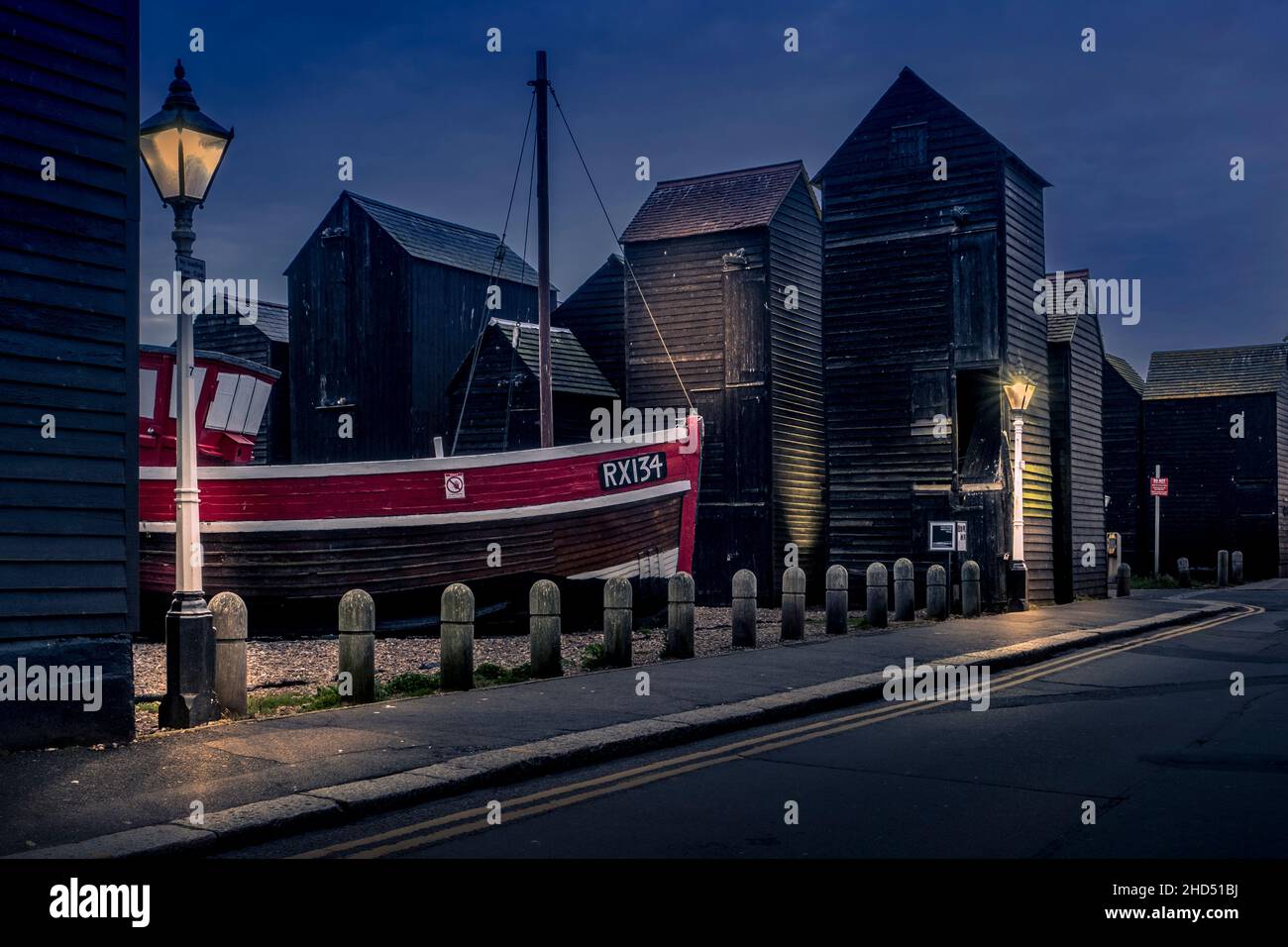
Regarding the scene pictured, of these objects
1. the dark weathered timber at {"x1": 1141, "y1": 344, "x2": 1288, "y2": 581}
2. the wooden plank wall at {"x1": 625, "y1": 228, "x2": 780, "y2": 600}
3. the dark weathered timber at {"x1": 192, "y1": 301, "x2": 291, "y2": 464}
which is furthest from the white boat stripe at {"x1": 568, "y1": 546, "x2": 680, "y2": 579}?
the dark weathered timber at {"x1": 1141, "y1": 344, "x2": 1288, "y2": 581}

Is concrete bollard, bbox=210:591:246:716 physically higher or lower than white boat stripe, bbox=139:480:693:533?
lower

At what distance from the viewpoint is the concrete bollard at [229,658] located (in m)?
8.82

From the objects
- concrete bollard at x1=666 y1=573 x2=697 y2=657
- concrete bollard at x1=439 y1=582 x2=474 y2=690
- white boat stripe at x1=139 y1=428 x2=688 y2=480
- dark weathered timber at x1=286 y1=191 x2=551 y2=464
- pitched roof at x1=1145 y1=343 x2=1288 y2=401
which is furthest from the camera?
pitched roof at x1=1145 y1=343 x2=1288 y2=401

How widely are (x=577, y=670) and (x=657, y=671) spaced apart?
1167 mm

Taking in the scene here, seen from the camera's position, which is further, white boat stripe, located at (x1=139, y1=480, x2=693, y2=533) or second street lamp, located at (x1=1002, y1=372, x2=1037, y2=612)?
second street lamp, located at (x1=1002, y1=372, x2=1037, y2=612)

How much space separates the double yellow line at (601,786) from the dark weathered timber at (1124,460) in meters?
33.2

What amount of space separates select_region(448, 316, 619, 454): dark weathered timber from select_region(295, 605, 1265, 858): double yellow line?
16.4 m

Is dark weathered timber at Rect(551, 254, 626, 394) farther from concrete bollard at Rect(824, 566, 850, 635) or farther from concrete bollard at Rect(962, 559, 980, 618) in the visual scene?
concrete bollard at Rect(824, 566, 850, 635)

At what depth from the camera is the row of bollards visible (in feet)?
29.1

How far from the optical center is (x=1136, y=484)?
42.4m

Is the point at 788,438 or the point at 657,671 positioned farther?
the point at 788,438

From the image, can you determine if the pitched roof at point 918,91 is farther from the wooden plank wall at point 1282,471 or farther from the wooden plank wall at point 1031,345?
the wooden plank wall at point 1282,471
